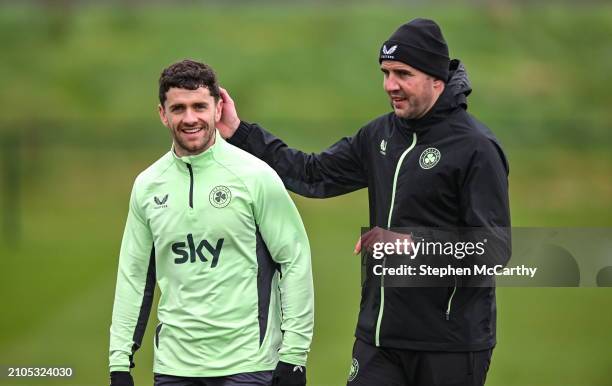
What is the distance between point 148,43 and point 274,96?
2930mm

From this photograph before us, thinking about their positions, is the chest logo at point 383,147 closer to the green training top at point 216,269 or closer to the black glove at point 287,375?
the green training top at point 216,269

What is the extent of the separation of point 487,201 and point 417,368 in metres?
0.65

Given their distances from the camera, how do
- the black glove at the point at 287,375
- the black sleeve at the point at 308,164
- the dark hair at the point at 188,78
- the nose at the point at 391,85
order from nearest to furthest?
the black glove at the point at 287,375 → the dark hair at the point at 188,78 → the nose at the point at 391,85 → the black sleeve at the point at 308,164

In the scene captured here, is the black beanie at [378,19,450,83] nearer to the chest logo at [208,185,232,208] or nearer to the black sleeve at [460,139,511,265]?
the black sleeve at [460,139,511,265]

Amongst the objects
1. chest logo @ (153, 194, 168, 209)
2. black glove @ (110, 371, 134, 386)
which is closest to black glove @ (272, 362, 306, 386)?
black glove @ (110, 371, 134, 386)

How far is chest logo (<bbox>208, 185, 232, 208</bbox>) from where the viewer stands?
402 cm

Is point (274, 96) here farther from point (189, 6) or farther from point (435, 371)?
point (435, 371)

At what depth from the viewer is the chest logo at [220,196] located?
4016 mm

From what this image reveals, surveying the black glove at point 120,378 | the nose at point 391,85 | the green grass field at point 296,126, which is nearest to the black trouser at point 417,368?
the black glove at point 120,378

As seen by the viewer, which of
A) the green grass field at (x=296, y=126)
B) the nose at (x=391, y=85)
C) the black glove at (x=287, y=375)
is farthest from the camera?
the green grass field at (x=296, y=126)

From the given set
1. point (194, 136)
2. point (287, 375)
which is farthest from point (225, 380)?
point (194, 136)

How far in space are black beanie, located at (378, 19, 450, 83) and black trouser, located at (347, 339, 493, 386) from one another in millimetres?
1014

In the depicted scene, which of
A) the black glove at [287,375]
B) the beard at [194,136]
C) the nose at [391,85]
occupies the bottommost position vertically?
the black glove at [287,375]

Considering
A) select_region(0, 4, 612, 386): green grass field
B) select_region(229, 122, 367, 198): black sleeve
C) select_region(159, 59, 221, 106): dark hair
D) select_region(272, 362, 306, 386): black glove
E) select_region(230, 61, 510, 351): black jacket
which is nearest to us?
select_region(272, 362, 306, 386): black glove
